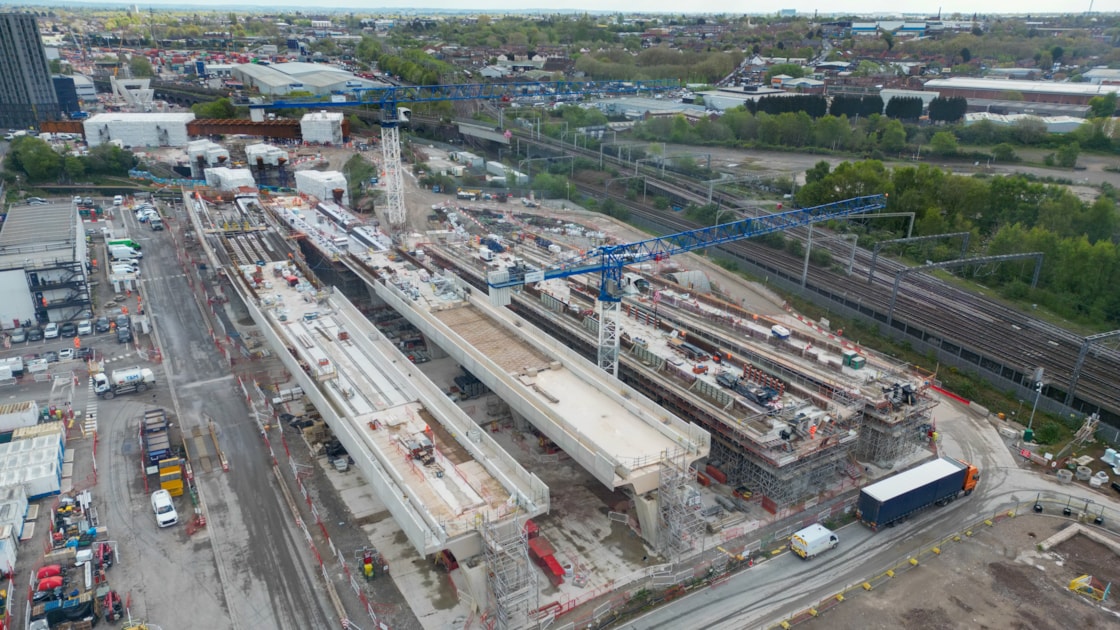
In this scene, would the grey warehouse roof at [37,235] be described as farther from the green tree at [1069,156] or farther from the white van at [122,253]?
the green tree at [1069,156]

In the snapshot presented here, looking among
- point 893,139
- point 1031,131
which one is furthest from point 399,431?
point 1031,131

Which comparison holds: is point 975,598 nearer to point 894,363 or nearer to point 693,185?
point 894,363

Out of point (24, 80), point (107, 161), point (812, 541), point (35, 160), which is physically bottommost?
point (812, 541)

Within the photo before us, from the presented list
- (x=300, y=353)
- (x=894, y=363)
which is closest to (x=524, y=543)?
(x=300, y=353)

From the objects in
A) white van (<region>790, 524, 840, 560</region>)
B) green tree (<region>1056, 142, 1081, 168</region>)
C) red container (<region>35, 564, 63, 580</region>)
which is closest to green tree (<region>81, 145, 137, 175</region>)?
red container (<region>35, 564, 63, 580</region>)

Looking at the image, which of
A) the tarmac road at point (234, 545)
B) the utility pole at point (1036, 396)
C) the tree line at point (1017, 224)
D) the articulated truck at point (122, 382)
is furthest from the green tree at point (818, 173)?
the articulated truck at point (122, 382)

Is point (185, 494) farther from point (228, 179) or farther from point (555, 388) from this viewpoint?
point (228, 179)

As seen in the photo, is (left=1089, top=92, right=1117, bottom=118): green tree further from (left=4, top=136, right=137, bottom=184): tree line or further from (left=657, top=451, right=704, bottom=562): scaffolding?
(left=4, top=136, right=137, bottom=184): tree line
